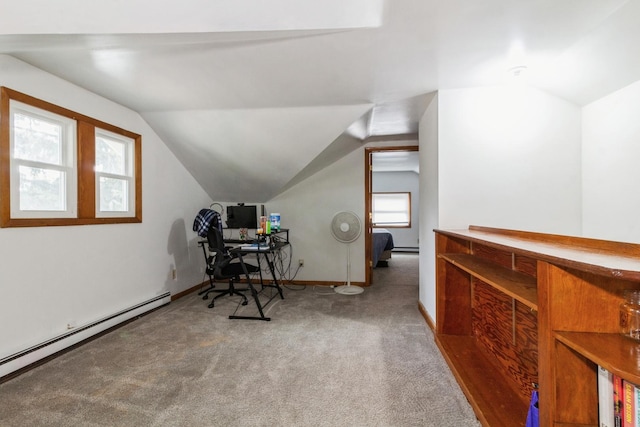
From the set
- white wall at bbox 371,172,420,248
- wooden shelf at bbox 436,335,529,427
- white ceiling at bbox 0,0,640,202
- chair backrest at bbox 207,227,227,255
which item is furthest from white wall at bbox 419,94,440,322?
white wall at bbox 371,172,420,248

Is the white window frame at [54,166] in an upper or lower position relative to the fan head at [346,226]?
upper

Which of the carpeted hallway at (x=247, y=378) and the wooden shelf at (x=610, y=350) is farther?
the carpeted hallway at (x=247, y=378)

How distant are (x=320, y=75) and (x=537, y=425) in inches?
93.7

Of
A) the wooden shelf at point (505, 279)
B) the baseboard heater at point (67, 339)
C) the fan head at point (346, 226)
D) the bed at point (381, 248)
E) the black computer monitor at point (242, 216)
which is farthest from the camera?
the bed at point (381, 248)

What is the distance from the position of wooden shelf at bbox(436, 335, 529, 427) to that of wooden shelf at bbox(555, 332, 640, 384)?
71 centimetres

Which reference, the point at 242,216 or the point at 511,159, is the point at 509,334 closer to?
the point at 511,159

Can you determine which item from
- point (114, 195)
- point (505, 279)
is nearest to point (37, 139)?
point (114, 195)

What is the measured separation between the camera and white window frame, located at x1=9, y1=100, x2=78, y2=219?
196 cm

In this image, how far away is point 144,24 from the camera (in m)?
1.55

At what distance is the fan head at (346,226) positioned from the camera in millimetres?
3717

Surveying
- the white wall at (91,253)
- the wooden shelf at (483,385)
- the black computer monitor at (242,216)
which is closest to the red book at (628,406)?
the wooden shelf at (483,385)

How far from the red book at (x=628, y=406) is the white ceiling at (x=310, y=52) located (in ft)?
5.44

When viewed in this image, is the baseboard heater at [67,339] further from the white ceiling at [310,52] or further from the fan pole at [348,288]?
the fan pole at [348,288]

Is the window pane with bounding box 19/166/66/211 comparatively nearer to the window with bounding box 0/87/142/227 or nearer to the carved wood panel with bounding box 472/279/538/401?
the window with bounding box 0/87/142/227
